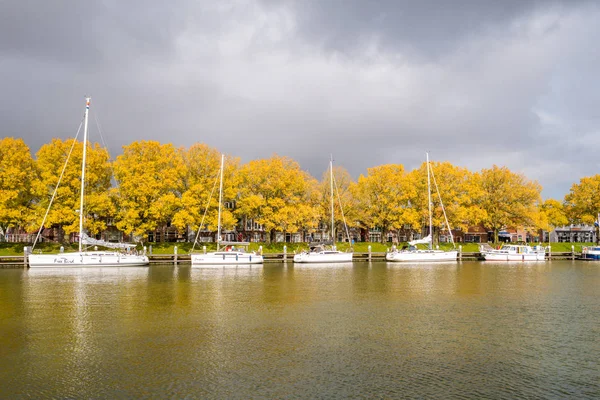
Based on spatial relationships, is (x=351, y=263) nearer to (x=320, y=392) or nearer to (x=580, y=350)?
(x=580, y=350)

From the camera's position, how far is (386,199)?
101 metres

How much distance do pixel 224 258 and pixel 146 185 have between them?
793 inches

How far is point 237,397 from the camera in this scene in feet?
61.9

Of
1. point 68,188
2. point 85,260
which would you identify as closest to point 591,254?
point 85,260

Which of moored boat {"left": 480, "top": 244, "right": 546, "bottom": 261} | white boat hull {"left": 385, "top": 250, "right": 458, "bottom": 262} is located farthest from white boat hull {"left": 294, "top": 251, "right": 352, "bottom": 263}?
moored boat {"left": 480, "top": 244, "right": 546, "bottom": 261}

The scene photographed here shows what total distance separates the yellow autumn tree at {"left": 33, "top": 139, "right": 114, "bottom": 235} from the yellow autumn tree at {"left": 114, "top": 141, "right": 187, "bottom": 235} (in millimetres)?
3123

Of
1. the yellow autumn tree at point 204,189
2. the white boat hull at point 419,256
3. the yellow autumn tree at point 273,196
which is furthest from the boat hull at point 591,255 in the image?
the yellow autumn tree at point 204,189

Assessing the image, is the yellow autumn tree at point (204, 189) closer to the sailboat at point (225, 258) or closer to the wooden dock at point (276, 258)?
the wooden dock at point (276, 258)

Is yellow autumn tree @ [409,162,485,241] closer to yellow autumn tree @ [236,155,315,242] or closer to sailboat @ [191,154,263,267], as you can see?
yellow autumn tree @ [236,155,315,242]

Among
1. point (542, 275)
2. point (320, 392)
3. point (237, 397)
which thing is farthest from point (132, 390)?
point (542, 275)

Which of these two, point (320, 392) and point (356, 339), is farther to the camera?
point (356, 339)

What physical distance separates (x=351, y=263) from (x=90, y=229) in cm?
4398

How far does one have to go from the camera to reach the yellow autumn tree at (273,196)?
93.1 metres

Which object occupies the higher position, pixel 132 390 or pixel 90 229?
pixel 90 229
